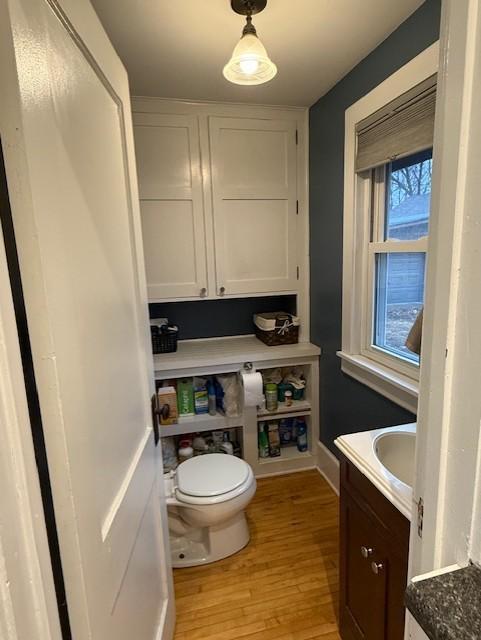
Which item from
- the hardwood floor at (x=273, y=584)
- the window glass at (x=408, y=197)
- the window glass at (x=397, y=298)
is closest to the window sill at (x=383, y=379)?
the window glass at (x=397, y=298)

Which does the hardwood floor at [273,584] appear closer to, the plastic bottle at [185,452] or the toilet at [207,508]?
the toilet at [207,508]

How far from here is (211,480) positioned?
1.71 meters

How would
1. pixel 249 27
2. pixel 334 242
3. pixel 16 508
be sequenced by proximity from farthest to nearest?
pixel 334 242, pixel 249 27, pixel 16 508

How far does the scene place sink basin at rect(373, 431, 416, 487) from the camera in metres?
1.28

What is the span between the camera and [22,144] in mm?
500

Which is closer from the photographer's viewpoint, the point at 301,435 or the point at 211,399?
the point at 211,399

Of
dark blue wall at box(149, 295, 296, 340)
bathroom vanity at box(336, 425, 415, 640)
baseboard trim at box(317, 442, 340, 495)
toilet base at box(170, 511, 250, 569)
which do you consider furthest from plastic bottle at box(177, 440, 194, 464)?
bathroom vanity at box(336, 425, 415, 640)

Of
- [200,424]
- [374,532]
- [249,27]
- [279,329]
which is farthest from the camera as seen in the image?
[279,329]

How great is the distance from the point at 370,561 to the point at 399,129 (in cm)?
152

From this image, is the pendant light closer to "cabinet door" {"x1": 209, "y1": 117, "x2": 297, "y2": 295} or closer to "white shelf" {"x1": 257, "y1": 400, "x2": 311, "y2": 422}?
"cabinet door" {"x1": 209, "y1": 117, "x2": 297, "y2": 295}

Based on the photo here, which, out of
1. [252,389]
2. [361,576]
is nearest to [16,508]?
[361,576]

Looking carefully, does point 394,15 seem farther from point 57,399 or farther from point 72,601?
point 72,601

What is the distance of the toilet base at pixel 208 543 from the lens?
1747 millimetres

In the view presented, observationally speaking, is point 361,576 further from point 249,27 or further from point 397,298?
point 249,27
